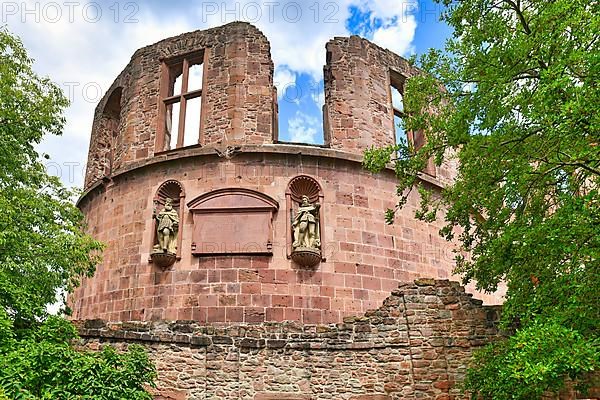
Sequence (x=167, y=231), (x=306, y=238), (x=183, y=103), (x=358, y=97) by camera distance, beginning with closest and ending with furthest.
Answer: (x=306, y=238) → (x=167, y=231) → (x=358, y=97) → (x=183, y=103)

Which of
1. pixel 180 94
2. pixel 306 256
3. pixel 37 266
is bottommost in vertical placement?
pixel 37 266

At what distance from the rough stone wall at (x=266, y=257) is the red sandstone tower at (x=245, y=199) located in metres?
0.03

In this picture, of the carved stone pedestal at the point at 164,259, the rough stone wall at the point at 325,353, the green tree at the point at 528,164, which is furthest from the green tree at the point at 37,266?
the green tree at the point at 528,164

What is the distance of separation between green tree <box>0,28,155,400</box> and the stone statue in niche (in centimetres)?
451

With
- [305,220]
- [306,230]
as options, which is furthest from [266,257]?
[305,220]

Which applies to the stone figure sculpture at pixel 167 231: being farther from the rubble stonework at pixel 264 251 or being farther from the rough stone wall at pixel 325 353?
the rough stone wall at pixel 325 353

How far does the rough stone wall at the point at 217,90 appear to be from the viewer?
15102mm

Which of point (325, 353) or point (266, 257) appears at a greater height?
point (266, 257)

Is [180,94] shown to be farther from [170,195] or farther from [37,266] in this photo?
[37,266]

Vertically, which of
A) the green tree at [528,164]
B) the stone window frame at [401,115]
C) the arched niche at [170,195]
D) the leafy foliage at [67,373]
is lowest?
the leafy foliage at [67,373]

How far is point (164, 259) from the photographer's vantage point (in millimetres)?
13734

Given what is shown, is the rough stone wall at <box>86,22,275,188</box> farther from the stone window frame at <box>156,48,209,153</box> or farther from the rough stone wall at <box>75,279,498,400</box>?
the rough stone wall at <box>75,279,498,400</box>

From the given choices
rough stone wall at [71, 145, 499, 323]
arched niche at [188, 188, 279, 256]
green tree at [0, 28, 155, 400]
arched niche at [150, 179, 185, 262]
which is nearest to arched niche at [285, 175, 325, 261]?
rough stone wall at [71, 145, 499, 323]

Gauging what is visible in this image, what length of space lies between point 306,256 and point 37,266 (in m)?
5.86
